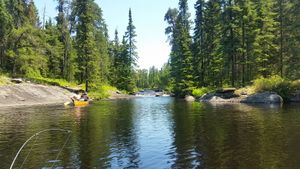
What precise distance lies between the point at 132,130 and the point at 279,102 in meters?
27.7

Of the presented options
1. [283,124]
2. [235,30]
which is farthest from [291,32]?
[283,124]

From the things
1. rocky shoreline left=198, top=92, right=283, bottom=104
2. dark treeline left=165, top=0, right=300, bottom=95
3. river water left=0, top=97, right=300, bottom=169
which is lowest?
river water left=0, top=97, right=300, bottom=169

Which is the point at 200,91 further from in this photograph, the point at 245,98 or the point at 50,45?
the point at 50,45

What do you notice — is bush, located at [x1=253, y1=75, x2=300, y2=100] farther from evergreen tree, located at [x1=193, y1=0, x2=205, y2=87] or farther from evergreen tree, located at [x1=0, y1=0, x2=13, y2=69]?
evergreen tree, located at [x1=0, y1=0, x2=13, y2=69]

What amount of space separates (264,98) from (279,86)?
108 inches

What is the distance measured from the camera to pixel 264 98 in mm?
43812

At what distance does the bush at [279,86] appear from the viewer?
144ft

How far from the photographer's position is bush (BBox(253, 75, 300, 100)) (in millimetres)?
43969

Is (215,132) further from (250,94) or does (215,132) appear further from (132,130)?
(250,94)

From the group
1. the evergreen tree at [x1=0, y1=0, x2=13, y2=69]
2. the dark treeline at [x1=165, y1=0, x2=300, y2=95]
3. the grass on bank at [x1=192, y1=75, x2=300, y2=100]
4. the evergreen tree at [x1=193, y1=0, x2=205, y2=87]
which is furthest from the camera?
the evergreen tree at [x1=193, y1=0, x2=205, y2=87]

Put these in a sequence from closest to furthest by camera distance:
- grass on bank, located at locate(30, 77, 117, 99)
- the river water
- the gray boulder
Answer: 1. the river water
2. the gray boulder
3. grass on bank, located at locate(30, 77, 117, 99)

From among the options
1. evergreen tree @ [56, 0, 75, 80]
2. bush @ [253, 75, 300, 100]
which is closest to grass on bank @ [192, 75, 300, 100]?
bush @ [253, 75, 300, 100]

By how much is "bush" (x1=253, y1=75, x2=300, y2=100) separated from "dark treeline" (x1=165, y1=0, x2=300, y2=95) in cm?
147

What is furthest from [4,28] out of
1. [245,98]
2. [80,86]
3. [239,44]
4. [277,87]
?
[277,87]
